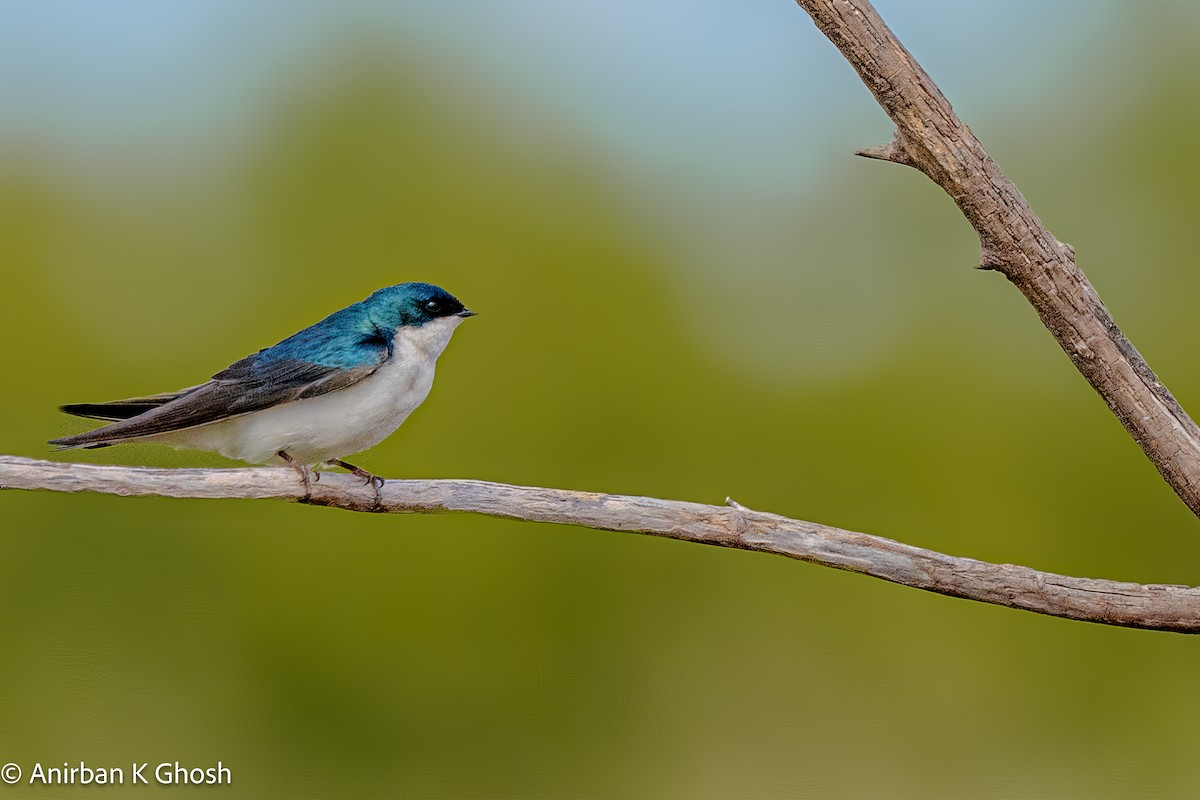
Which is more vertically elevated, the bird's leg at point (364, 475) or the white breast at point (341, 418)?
the white breast at point (341, 418)

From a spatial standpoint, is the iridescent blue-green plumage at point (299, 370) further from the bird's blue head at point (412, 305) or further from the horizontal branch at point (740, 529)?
the horizontal branch at point (740, 529)

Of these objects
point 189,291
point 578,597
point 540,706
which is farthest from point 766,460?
point 189,291

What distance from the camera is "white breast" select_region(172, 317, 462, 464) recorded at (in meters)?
2.18

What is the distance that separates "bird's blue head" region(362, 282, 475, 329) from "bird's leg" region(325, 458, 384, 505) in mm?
289

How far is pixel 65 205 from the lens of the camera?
4.08 m

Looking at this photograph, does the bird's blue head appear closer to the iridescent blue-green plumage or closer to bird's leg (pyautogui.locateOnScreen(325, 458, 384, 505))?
the iridescent blue-green plumage

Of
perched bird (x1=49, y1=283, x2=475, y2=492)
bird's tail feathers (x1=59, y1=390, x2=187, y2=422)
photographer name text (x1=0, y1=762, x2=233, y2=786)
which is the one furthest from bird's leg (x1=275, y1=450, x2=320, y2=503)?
photographer name text (x1=0, y1=762, x2=233, y2=786)

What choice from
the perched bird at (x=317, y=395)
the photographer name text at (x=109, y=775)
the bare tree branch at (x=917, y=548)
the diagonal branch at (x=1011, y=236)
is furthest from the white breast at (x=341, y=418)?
the photographer name text at (x=109, y=775)

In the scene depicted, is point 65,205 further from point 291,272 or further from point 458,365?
point 458,365

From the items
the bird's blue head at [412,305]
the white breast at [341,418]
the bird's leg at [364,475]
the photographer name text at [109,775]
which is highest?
the bird's blue head at [412,305]

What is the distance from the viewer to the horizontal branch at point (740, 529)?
1985 millimetres

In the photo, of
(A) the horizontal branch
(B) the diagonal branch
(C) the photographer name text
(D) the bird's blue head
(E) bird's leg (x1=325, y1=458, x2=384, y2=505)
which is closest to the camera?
(B) the diagonal branch

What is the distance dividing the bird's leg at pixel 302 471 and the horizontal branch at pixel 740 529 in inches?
3.3

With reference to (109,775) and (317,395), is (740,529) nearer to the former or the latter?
(317,395)
